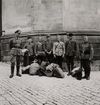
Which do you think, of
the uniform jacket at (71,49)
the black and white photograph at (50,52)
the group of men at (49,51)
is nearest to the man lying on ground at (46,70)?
the black and white photograph at (50,52)

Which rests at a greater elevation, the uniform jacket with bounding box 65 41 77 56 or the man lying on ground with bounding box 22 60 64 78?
the uniform jacket with bounding box 65 41 77 56

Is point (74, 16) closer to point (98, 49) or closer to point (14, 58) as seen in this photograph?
point (98, 49)

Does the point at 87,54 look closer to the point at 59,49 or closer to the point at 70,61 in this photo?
the point at 70,61

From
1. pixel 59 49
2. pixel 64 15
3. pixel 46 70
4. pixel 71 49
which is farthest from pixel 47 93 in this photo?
pixel 64 15

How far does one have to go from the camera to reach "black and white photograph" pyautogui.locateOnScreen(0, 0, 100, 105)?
25.0 feet

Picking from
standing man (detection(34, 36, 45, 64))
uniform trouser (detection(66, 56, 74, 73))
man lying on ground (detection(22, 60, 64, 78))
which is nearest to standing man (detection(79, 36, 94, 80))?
man lying on ground (detection(22, 60, 64, 78))

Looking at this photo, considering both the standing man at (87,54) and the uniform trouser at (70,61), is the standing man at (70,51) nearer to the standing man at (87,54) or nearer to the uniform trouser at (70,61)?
the uniform trouser at (70,61)

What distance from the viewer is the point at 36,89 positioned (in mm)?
8312

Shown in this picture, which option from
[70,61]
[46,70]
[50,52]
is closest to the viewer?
[46,70]

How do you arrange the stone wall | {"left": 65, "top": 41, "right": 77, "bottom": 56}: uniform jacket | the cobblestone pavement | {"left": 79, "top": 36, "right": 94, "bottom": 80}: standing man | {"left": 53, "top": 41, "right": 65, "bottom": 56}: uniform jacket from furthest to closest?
the stone wall < {"left": 53, "top": 41, "right": 65, "bottom": 56}: uniform jacket < {"left": 65, "top": 41, "right": 77, "bottom": 56}: uniform jacket < {"left": 79, "top": 36, "right": 94, "bottom": 80}: standing man < the cobblestone pavement

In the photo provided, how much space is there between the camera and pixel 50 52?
12.5m

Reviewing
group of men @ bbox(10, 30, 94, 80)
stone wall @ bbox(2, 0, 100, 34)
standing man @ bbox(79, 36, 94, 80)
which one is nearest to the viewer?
standing man @ bbox(79, 36, 94, 80)

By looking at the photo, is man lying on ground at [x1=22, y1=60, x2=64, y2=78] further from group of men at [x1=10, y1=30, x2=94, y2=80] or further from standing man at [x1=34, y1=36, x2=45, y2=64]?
group of men at [x1=10, y1=30, x2=94, y2=80]

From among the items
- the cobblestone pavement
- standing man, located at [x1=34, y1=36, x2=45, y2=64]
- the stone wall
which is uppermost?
the stone wall
